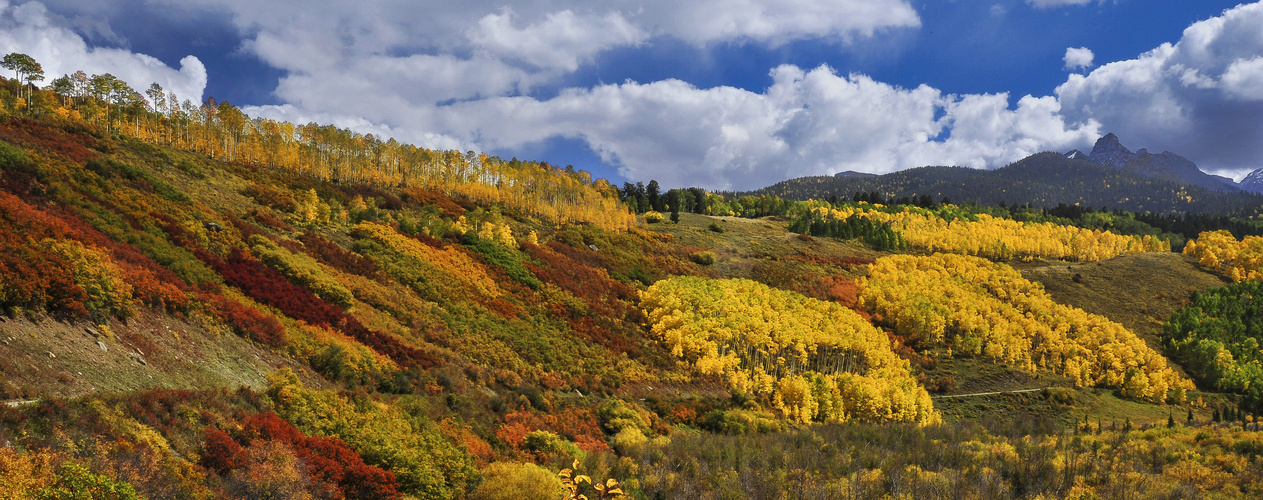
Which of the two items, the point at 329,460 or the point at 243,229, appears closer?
the point at 329,460

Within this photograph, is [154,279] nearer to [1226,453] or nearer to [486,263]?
[486,263]

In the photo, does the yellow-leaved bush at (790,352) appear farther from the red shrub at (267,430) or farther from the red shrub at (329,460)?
the red shrub at (267,430)

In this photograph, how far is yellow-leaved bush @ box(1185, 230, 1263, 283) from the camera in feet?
404

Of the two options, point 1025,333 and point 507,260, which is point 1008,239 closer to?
point 1025,333

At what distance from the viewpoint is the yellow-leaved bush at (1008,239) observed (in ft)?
452

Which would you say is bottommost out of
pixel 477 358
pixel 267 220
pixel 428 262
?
pixel 477 358

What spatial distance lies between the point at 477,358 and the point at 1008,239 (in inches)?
6025

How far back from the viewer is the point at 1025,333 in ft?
228

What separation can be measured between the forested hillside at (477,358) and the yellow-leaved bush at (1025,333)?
411mm

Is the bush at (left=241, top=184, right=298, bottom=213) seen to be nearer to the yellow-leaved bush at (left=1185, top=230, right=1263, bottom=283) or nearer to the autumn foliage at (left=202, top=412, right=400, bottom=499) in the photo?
the autumn foliage at (left=202, top=412, right=400, bottom=499)

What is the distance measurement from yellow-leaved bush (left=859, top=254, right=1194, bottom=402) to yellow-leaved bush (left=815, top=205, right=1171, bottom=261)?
55.1 metres

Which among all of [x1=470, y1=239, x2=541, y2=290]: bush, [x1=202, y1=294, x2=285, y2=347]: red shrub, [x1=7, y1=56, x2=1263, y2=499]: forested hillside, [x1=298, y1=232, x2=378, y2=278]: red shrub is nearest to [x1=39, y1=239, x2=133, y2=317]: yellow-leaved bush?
[x1=7, y1=56, x2=1263, y2=499]: forested hillside

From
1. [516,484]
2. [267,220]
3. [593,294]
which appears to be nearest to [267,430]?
[516,484]

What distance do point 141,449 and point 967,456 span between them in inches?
1190
